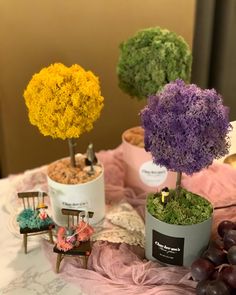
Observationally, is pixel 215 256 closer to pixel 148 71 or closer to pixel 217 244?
pixel 217 244

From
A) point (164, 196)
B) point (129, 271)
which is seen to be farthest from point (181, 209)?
point (129, 271)

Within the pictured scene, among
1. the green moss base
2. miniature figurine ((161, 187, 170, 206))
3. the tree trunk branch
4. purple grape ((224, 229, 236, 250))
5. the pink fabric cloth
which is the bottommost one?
the pink fabric cloth

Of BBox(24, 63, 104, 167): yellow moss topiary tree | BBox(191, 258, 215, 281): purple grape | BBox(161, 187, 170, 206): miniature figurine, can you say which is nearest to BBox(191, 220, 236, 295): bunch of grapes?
BBox(191, 258, 215, 281): purple grape

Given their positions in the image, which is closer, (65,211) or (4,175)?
(65,211)

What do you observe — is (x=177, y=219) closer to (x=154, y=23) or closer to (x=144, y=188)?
(x=144, y=188)

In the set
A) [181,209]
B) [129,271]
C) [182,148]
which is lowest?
[129,271]

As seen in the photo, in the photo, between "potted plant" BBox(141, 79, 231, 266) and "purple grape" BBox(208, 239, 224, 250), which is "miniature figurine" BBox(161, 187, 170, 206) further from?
"purple grape" BBox(208, 239, 224, 250)

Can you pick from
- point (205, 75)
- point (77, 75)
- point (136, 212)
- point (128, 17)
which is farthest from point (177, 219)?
point (128, 17)

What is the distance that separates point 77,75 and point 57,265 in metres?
0.36

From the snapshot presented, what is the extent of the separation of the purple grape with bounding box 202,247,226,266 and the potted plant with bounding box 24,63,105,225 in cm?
27

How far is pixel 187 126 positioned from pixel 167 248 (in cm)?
23

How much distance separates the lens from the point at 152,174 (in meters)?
0.98

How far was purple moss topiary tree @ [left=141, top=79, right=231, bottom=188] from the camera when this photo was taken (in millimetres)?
669

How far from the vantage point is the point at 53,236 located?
34.5 inches
